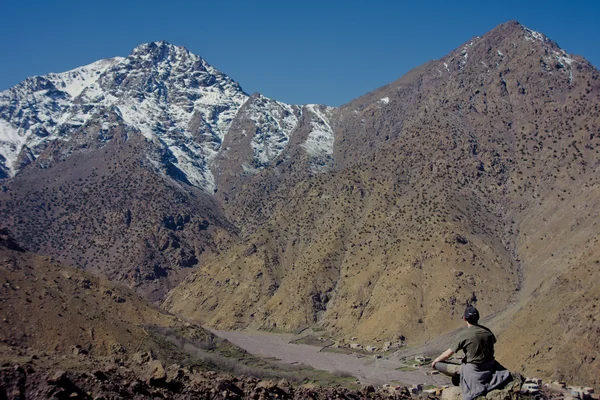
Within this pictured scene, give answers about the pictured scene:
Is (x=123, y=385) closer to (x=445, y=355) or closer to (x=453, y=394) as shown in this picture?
(x=453, y=394)

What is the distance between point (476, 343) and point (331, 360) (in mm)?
101868

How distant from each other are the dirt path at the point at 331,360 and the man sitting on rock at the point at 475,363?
7862 cm

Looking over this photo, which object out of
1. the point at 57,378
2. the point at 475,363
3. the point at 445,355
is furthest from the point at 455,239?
the point at 445,355

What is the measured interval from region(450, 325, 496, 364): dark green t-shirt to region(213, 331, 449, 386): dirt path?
7902cm

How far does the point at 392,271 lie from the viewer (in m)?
136

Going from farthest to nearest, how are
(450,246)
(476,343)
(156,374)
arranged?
1. (450,246)
2. (156,374)
3. (476,343)

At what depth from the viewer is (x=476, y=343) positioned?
12289 millimetres

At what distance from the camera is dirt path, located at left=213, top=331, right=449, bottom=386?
9275 centimetres

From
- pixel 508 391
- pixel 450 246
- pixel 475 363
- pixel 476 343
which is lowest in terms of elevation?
pixel 508 391

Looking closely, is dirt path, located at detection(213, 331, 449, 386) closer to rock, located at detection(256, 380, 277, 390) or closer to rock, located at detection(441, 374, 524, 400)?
rock, located at detection(256, 380, 277, 390)

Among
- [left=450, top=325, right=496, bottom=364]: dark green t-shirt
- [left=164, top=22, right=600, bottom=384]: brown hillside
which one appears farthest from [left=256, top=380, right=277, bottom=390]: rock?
[left=164, top=22, right=600, bottom=384]: brown hillside

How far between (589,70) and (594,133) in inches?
1717

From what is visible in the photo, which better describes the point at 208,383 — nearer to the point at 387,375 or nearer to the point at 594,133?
the point at 387,375

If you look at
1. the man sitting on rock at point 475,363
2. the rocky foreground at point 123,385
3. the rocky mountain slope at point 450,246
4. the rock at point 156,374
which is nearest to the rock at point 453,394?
the man sitting on rock at point 475,363
